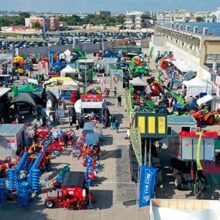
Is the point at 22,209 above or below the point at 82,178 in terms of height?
below

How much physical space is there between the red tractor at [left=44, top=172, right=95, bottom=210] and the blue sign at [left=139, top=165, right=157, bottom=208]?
6.23ft

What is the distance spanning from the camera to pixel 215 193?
581 inches

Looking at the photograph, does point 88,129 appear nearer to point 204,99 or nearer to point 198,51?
point 204,99

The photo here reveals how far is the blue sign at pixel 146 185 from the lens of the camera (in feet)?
42.6

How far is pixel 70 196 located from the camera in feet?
44.1

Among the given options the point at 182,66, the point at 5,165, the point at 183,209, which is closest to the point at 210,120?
the point at 5,165

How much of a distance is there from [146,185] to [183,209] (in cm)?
295

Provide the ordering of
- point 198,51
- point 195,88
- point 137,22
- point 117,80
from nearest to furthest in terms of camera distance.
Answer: point 195,88 → point 117,80 → point 198,51 → point 137,22

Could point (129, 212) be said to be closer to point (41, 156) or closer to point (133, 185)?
point (133, 185)

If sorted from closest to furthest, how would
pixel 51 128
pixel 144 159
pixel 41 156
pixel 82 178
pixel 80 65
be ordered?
pixel 82 178 → pixel 144 159 → pixel 41 156 → pixel 51 128 → pixel 80 65

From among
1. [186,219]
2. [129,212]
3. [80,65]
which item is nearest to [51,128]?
[129,212]

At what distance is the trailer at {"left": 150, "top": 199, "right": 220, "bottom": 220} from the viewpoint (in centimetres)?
985

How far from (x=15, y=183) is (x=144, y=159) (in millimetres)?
4940

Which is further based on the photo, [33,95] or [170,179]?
[33,95]
